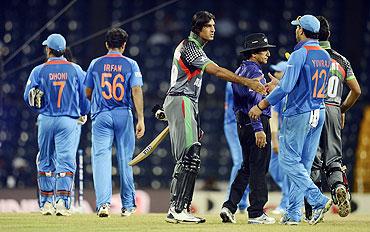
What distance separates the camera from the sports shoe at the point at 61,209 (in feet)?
47.1

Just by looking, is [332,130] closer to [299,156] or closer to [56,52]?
[299,156]

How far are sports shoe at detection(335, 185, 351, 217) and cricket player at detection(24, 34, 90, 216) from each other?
11.1 ft

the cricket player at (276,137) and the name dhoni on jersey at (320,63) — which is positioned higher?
the name dhoni on jersey at (320,63)

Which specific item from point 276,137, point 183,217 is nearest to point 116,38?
point 183,217

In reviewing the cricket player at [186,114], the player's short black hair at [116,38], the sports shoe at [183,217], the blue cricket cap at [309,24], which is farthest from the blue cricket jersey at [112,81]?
the blue cricket cap at [309,24]

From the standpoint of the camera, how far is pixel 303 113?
12.5 metres

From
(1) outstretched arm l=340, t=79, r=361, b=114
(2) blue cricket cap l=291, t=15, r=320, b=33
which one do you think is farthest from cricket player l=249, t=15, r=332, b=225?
A: (1) outstretched arm l=340, t=79, r=361, b=114

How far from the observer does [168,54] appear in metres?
24.0

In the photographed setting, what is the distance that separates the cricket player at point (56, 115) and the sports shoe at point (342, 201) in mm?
3381

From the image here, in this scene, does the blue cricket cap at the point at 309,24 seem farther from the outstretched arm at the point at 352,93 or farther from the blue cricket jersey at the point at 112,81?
the blue cricket jersey at the point at 112,81

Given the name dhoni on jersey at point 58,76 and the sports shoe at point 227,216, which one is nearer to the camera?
the sports shoe at point 227,216

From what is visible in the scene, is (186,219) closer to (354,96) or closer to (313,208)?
(313,208)

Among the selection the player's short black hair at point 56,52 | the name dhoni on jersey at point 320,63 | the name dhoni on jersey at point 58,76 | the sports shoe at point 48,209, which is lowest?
the sports shoe at point 48,209

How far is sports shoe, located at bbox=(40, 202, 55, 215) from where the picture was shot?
14586 millimetres
